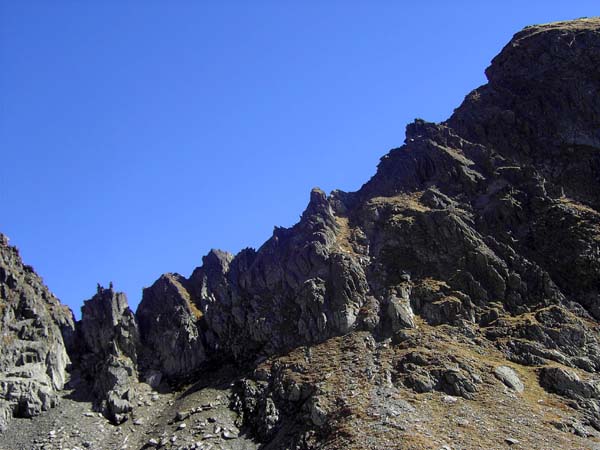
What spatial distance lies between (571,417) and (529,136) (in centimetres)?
4884

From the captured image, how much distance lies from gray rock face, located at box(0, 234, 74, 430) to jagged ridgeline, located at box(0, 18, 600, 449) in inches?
9.5

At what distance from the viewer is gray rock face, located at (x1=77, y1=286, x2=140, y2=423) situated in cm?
7369

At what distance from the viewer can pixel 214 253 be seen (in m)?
96.7

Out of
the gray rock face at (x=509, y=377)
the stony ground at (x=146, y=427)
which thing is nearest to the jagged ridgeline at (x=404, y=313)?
the gray rock face at (x=509, y=377)

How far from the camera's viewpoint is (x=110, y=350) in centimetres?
8169

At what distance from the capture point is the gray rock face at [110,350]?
7369cm

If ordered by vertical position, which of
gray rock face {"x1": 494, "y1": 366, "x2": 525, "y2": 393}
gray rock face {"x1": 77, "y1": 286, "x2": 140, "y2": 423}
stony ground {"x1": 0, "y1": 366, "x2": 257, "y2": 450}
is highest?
gray rock face {"x1": 77, "y1": 286, "x2": 140, "y2": 423}

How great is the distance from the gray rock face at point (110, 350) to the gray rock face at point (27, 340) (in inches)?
114

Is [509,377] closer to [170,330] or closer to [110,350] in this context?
[170,330]

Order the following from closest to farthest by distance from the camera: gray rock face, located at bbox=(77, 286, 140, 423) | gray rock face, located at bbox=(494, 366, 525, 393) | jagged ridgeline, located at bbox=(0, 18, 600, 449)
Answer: jagged ridgeline, located at bbox=(0, 18, 600, 449) < gray rock face, located at bbox=(494, 366, 525, 393) < gray rock face, located at bbox=(77, 286, 140, 423)

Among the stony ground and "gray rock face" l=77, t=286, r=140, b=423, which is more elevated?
"gray rock face" l=77, t=286, r=140, b=423

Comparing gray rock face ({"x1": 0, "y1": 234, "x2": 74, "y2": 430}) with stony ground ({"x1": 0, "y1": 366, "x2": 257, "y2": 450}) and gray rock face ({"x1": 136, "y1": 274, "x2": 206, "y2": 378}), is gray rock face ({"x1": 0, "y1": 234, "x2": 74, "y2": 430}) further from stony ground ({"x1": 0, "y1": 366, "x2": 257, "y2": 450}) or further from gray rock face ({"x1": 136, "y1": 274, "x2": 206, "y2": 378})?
gray rock face ({"x1": 136, "y1": 274, "x2": 206, "y2": 378})

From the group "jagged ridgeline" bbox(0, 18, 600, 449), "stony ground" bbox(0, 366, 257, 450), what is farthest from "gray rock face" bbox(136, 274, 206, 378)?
"stony ground" bbox(0, 366, 257, 450)

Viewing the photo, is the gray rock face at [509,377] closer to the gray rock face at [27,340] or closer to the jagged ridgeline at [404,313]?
the jagged ridgeline at [404,313]
